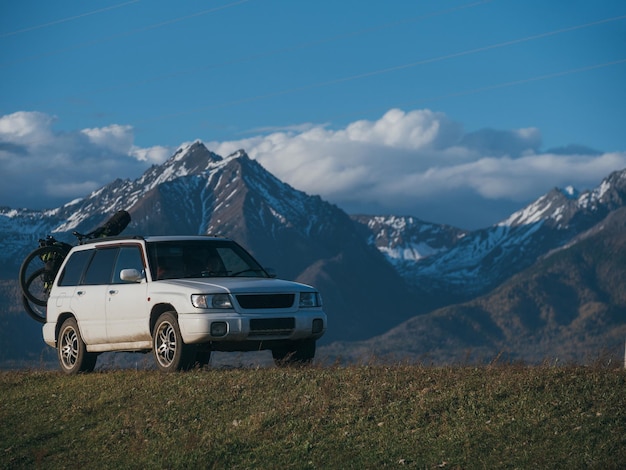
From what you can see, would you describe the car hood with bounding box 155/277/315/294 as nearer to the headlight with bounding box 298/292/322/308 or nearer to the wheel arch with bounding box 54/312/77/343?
the headlight with bounding box 298/292/322/308

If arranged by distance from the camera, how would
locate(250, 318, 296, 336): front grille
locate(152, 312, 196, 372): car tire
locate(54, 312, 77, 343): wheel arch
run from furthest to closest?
locate(54, 312, 77, 343): wheel arch < locate(152, 312, 196, 372): car tire < locate(250, 318, 296, 336): front grille

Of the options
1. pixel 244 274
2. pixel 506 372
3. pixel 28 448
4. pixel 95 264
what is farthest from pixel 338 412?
pixel 95 264

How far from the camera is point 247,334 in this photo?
1488 cm

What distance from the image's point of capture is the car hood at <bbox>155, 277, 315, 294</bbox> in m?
15.0

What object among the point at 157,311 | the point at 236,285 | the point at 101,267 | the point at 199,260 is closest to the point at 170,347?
the point at 157,311

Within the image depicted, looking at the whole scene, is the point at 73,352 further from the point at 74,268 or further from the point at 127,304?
the point at 127,304

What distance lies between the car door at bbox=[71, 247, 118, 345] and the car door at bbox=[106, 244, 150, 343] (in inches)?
6.0

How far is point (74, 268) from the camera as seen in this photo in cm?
1783

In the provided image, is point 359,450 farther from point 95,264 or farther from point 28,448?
point 95,264

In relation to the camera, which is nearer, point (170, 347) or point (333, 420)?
point (333, 420)

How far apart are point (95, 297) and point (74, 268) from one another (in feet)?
4.17

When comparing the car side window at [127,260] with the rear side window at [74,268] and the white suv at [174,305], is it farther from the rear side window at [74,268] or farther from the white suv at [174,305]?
the rear side window at [74,268]

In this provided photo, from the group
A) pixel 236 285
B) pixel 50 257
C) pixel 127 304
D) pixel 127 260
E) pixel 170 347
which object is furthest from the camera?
pixel 50 257

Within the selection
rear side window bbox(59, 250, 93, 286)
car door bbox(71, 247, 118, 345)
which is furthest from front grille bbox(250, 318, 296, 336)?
rear side window bbox(59, 250, 93, 286)
